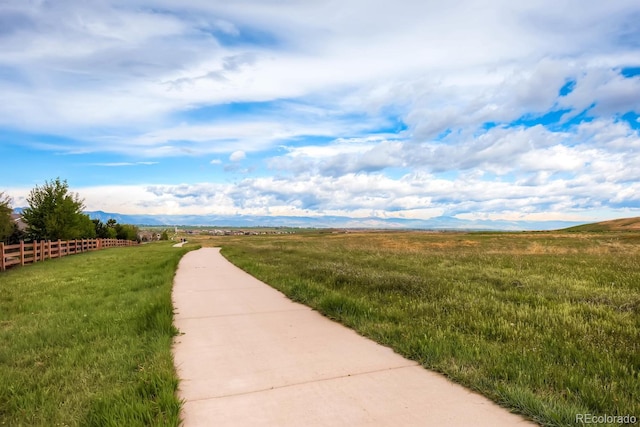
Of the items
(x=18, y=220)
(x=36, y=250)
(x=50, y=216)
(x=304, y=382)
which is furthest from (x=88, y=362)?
(x=18, y=220)

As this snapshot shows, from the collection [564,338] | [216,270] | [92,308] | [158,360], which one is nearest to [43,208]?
[216,270]

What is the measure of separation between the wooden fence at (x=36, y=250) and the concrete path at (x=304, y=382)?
1969 centimetres

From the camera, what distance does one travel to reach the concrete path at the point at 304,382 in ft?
11.8

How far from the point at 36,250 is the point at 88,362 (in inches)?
962

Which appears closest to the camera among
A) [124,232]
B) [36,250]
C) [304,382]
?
[304,382]

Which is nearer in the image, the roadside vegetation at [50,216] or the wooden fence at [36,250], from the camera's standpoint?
the wooden fence at [36,250]

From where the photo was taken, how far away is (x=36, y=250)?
973 inches

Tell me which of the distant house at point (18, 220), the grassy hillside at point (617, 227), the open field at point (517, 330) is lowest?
the grassy hillside at point (617, 227)

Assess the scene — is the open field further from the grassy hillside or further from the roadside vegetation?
the grassy hillside

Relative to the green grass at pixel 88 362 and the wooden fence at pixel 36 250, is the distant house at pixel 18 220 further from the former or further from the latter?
the green grass at pixel 88 362

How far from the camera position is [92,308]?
9.12m

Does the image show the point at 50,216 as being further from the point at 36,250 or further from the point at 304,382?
the point at 304,382

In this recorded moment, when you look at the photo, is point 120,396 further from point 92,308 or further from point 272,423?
point 92,308

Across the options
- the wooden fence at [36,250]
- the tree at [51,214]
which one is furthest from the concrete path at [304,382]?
the tree at [51,214]
